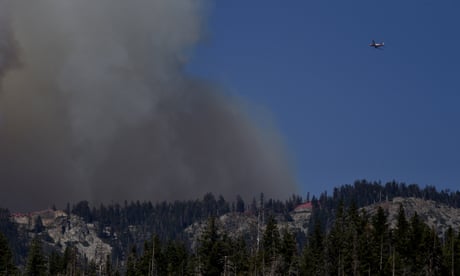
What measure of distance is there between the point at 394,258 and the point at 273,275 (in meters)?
22.6

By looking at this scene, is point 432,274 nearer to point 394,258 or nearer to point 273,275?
point 394,258

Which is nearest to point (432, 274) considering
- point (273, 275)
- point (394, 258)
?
point (394, 258)

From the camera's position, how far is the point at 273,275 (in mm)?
199250

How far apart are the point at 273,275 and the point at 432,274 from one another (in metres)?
29.0

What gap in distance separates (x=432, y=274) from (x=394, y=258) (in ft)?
24.5

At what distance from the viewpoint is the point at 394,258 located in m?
200

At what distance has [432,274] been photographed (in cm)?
19775
